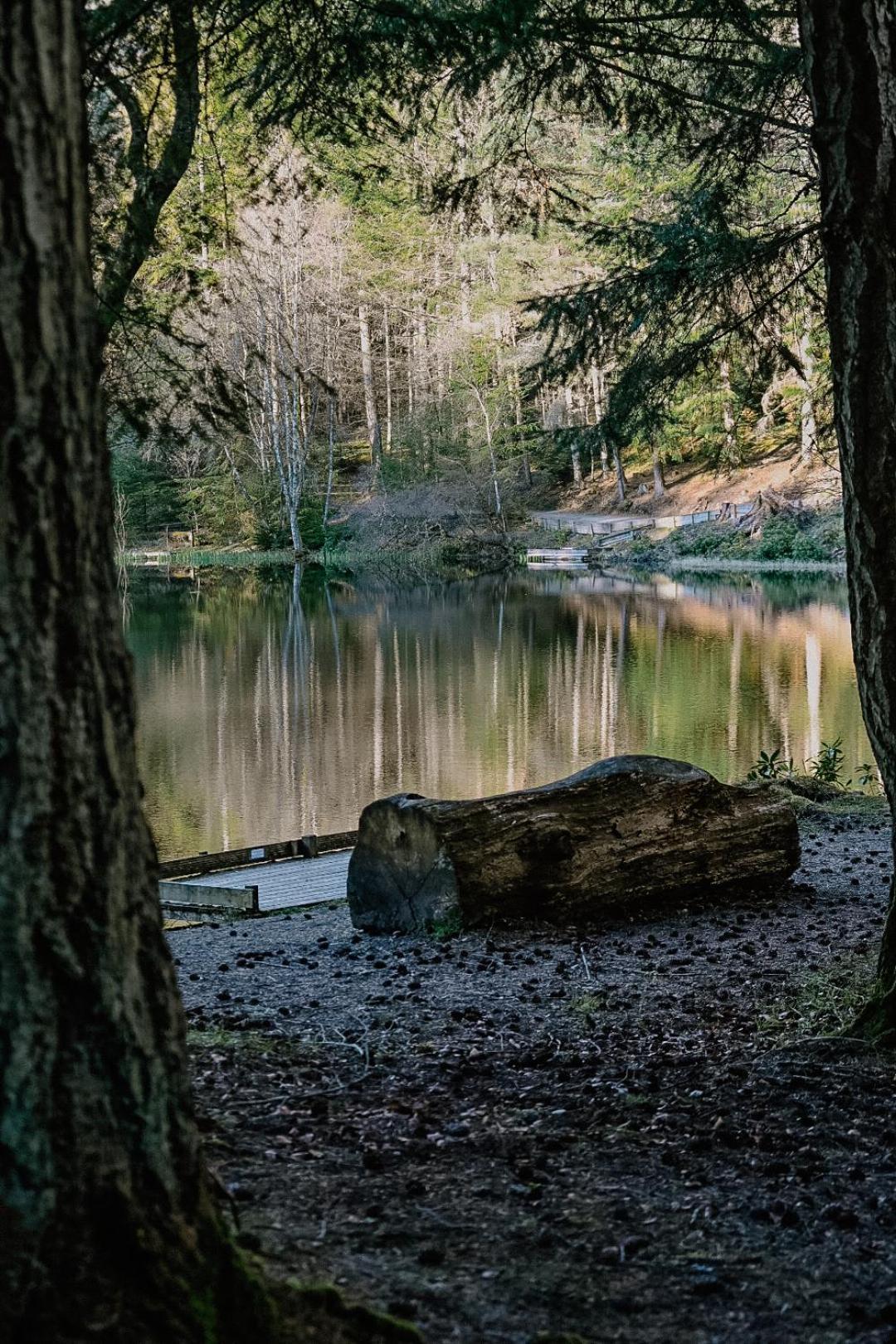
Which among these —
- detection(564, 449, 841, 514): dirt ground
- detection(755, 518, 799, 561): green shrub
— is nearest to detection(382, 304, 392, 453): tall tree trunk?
detection(564, 449, 841, 514): dirt ground

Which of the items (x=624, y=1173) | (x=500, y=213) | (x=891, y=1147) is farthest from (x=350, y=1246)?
(x=500, y=213)

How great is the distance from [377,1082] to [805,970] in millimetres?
2580

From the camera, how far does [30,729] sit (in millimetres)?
1985

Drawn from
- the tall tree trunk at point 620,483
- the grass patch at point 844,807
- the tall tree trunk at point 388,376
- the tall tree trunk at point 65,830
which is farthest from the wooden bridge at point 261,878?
the tall tree trunk at point 388,376

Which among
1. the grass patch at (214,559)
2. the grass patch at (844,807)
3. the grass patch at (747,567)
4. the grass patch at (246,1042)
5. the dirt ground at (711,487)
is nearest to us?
the grass patch at (246,1042)

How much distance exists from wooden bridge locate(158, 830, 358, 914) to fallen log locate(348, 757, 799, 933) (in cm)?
202

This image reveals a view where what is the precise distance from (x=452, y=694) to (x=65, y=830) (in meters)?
22.0

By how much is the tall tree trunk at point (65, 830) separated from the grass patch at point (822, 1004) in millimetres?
3259

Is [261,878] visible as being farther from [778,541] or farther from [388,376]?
[388,376]

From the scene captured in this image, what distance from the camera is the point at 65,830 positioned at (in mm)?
2025

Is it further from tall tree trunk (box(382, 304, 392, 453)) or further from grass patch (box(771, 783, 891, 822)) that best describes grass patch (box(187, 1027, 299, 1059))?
tall tree trunk (box(382, 304, 392, 453))

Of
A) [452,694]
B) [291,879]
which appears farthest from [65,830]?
[452,694]

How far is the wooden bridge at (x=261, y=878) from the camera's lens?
948 centimetres

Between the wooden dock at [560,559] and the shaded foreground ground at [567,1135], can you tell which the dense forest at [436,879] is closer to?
the shaded foreground ground at [567,1135]
